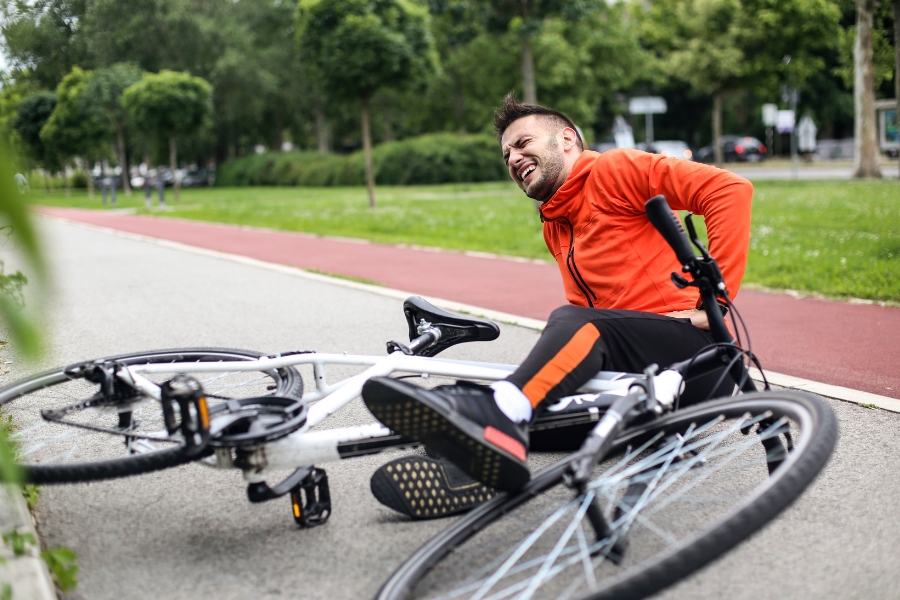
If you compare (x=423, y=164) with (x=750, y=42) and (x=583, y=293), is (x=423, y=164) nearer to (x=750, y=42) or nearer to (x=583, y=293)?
(x=750, y=42)

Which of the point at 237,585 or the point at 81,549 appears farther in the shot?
the point at 81,549

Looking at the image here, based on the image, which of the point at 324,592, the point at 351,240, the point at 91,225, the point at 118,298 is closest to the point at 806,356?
the point at 324,592

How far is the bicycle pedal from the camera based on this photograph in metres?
2.85

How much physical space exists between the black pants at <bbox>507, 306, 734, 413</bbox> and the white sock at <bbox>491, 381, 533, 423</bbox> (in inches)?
1.0

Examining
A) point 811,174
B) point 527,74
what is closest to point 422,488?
point 527,74

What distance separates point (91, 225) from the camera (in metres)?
19.5

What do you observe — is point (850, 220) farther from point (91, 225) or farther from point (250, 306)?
point (91, 225)

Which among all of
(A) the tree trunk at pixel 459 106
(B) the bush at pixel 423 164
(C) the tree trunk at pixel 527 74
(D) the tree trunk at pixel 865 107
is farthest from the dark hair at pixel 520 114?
(A) the tree trunk at pixel 459 106

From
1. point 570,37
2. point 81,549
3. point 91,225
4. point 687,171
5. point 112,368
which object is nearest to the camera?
point 81,549

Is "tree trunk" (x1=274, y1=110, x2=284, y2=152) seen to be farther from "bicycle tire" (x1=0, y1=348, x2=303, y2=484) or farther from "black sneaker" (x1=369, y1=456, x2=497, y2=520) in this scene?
"black sneaker" (x1=369, y1=456, x2=497, y2=520)

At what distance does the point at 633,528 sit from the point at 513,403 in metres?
0.58

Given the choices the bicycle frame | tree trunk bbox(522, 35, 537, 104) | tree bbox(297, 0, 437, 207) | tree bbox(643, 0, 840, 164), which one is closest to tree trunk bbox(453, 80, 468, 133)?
tree bbox(643, 0, 840, 164)

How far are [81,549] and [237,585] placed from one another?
621 millimetres

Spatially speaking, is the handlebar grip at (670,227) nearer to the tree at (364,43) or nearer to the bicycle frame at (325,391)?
the bicycle frame at (325,391)
